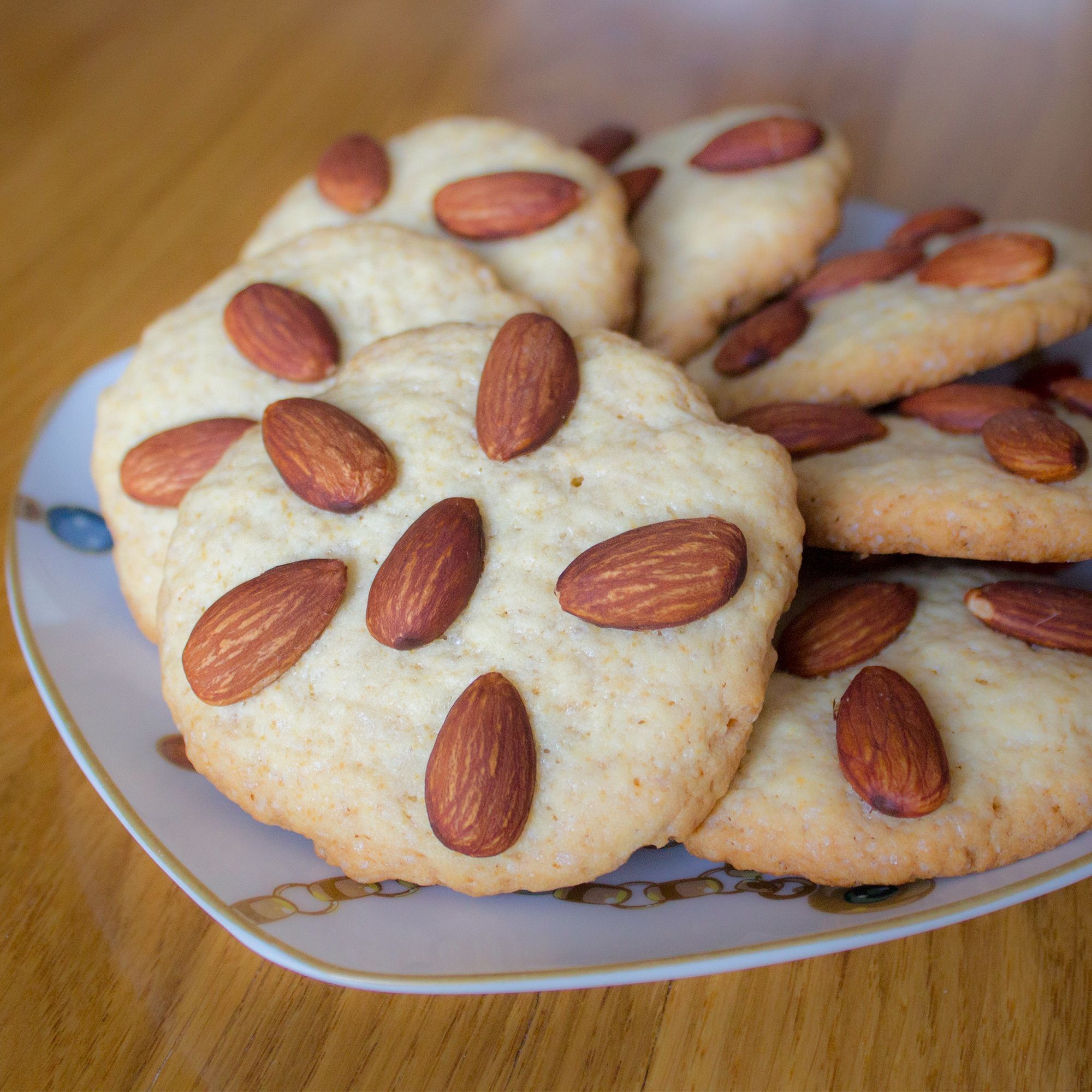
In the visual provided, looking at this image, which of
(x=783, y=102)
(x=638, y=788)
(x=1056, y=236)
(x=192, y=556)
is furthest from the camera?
(x=783, y=102)

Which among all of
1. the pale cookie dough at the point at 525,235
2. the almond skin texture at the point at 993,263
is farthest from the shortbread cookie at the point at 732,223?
the almond skin texture at the point at 993,263

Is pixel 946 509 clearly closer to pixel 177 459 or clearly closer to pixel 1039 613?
pixel 1039 613

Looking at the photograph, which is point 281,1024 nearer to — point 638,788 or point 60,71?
point 638,788

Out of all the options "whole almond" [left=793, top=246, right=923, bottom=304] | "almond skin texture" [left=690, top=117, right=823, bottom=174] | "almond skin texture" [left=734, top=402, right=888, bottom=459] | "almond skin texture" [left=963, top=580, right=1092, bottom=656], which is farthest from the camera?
"almond skin texture" [left=690, top=117, right=823, bottom=174]

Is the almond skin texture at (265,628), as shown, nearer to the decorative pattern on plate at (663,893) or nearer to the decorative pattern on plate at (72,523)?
the decorative pattern on plate at (663,893)

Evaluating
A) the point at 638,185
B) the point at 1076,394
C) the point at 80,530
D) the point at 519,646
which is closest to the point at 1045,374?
the point at 1076,394

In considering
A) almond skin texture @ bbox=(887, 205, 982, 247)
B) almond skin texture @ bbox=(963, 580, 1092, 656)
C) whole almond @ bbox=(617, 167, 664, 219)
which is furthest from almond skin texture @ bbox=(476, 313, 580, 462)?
almond skin texture @ bbox=(887, 205, 982, 247)

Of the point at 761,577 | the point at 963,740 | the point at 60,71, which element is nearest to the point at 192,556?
the point at 761,577

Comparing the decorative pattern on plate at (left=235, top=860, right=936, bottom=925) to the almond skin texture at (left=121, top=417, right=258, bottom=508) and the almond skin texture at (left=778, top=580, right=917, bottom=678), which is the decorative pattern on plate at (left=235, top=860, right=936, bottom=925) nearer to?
the almond skin texture at (left=778, top=580, right=917, bottom=678)
